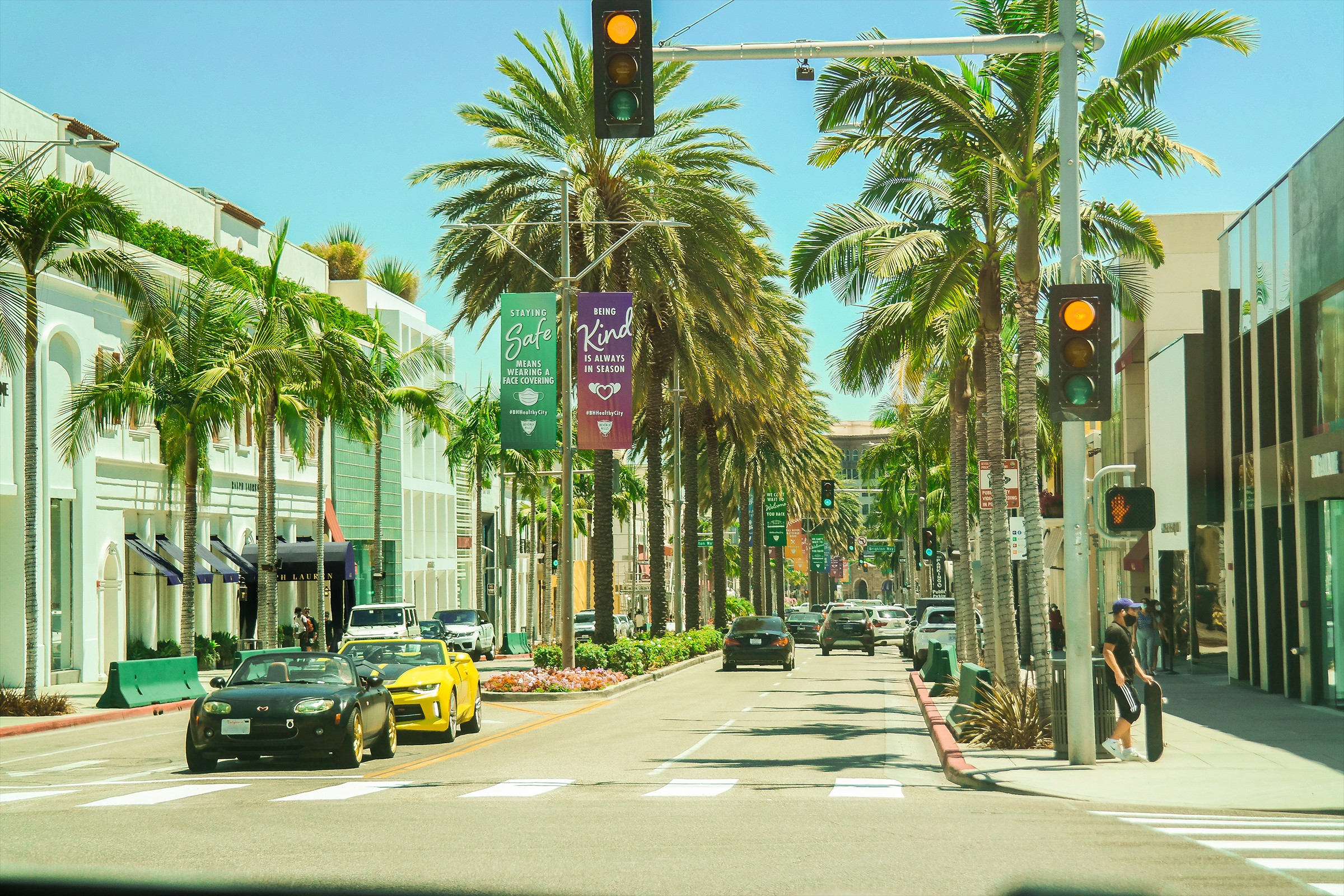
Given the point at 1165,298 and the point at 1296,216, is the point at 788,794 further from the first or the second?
the point at 1165,298

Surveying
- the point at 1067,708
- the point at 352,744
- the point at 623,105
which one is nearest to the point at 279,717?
the point at 352,744

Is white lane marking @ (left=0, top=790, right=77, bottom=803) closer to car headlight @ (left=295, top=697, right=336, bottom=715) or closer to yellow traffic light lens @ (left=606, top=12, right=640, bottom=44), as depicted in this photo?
car headlight @ (left=295, top=697, right=336, bottom=715)

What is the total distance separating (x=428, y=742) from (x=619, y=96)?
12341 mm

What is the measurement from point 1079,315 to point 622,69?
19.0ft

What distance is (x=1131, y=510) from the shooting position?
45.5 ft

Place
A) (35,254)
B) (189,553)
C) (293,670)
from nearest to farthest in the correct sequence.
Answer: (293,670), (35,254), (189,553)

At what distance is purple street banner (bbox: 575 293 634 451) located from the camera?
88.5 ft

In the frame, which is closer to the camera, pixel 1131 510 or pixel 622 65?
pixel 622 65

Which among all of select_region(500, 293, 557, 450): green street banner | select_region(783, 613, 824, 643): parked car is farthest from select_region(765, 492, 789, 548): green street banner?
select_region(500, 293, 557, 450): green street banner

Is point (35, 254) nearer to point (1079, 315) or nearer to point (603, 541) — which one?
point (603, 541)

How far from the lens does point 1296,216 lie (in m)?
23.0

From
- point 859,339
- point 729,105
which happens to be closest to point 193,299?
point 729,105

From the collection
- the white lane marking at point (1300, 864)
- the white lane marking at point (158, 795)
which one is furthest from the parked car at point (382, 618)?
the white lane marking at point (1300, 864)

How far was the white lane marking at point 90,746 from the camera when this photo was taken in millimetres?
18688
